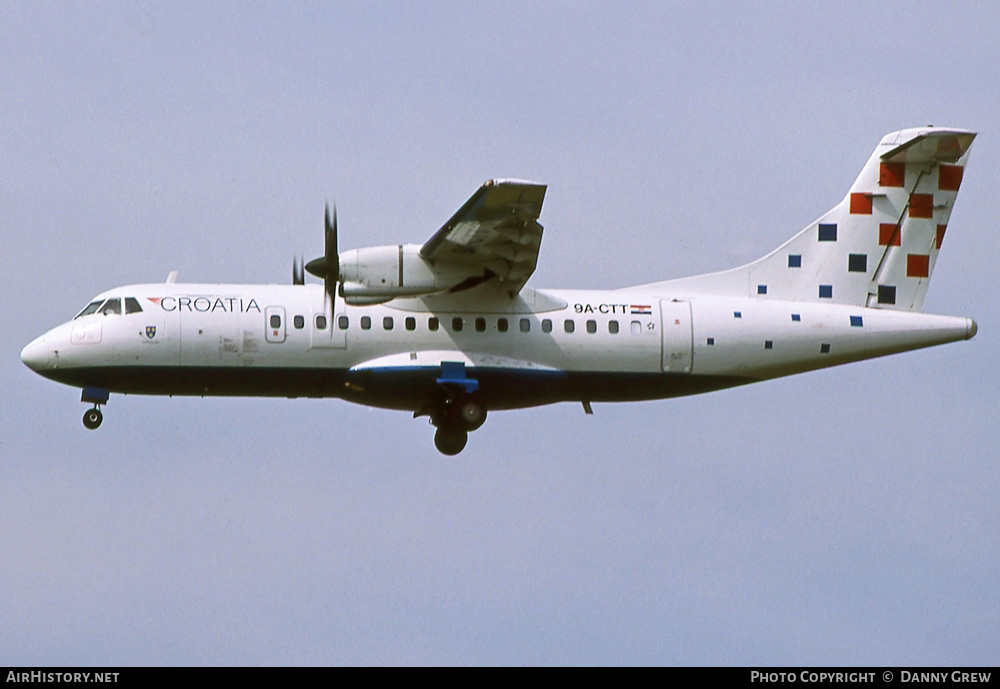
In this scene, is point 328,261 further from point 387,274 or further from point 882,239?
point 882,239

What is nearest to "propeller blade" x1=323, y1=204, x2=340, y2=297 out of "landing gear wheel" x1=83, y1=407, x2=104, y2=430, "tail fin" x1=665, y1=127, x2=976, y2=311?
"landing gear wheel" x1=83, y1=407, x2=104, y2=430

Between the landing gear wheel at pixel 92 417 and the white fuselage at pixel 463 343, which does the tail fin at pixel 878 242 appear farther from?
the landing gear wheel at pixel 92 417

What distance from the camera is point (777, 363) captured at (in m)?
30.5

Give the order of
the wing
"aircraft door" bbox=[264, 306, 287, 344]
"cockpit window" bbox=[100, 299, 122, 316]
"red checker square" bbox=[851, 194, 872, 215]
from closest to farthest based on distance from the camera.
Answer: the wing
"aircraft door" bbox=[264, 306, 287, 344]
"cockpit window" bbox=[100, 299, 122, 316]
"red checker square" bbox=[851, 194, 872, 215]

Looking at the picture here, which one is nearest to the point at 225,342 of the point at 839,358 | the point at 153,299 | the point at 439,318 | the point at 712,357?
the point at 153,299

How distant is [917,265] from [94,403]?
49.8 ft

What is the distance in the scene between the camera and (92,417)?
29.8m

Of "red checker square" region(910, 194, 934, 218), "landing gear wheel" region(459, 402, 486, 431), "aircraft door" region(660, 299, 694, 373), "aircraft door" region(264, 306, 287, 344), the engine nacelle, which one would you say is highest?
"red checker square" region(910, 194, 934, 218)

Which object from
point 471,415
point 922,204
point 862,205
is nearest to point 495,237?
point 471,415

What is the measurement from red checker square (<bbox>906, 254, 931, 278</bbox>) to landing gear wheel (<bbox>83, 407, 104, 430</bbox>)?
14.9m

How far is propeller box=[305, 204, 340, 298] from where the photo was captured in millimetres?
28306

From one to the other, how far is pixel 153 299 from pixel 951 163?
14.8 meters

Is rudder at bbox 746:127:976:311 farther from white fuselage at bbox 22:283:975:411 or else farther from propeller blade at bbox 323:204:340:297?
propeller blade at bbox 323:204:340:297

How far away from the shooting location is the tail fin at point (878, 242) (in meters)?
31.6
